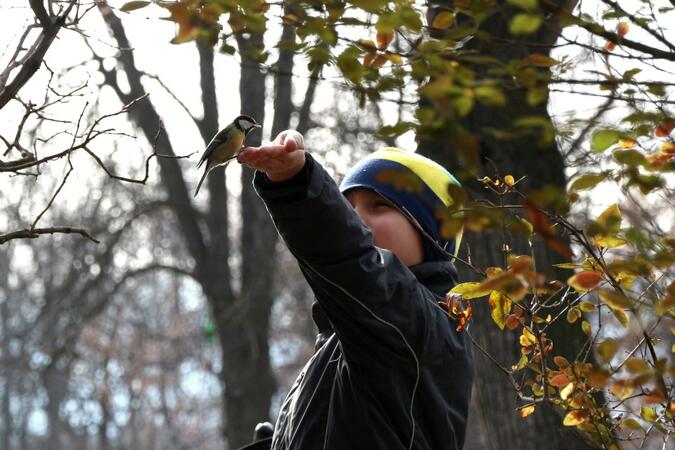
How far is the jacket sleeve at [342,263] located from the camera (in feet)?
6.22

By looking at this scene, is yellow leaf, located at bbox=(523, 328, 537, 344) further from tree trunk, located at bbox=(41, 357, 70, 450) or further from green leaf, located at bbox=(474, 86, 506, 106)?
tree trunk, located at bbox=(41, 357, 70, 450)

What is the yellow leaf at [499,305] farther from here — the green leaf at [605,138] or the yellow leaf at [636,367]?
the green leaf at [605,138]

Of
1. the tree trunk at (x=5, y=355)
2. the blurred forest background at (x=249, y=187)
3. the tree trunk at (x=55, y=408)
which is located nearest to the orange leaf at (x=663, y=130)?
the blurred forest background at (x=249, y=187)

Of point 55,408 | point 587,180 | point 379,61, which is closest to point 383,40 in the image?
point 379,61

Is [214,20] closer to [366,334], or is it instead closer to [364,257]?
[364,257]

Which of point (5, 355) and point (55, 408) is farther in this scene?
point (55, 408)

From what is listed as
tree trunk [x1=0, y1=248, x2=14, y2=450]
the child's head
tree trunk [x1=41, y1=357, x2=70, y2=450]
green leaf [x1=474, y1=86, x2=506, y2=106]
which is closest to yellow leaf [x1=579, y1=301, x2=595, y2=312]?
the child's head

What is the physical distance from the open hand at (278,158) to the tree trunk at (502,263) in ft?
7.64

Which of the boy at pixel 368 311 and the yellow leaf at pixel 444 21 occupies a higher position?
the yellow leaf at pixel 444 21

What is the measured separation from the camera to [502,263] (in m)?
4.28

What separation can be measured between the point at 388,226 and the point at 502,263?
6.68 ft

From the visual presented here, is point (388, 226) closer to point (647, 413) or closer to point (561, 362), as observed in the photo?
point (561, 362)

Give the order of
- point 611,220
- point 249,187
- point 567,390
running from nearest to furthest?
point 611,220, point 567,390, point 249,187

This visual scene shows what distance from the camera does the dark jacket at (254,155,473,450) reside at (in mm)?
1906
